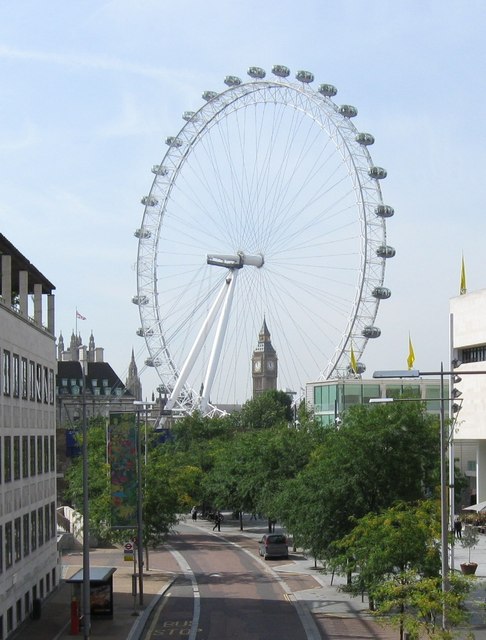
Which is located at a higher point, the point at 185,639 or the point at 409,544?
the point at 409,544

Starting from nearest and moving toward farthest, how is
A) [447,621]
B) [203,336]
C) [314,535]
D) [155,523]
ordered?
[447,621] → [314,535] → [155,523] → [203,336]

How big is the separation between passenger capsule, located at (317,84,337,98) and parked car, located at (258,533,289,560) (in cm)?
4092

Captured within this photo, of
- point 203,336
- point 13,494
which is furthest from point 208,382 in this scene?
point 13,494

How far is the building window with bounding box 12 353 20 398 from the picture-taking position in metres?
41.8

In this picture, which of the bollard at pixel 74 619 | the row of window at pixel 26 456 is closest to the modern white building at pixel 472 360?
the row of window at pixel 26 456

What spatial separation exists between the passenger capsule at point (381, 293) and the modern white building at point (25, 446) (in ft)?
141

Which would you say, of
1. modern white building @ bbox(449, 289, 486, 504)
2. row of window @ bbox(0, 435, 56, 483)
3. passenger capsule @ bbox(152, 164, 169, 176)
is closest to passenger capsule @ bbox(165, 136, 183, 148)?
passenger capsule @ bbox(152, 164, 169, 176)

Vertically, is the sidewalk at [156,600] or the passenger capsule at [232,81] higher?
the passenger capsule at [232,81]

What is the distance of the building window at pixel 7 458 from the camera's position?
127 ft

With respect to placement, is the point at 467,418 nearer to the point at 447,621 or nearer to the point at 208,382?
the point at 208,382

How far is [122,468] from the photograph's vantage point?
151 ft

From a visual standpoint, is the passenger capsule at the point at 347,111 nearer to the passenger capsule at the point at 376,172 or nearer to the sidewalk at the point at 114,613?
the passenger capsule at the point at 376,172

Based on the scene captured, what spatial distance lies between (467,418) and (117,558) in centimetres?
2763

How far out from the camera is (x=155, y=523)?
192ft
